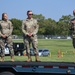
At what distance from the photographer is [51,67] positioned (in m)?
8.15

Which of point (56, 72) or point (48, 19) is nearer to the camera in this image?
point (56, 72)

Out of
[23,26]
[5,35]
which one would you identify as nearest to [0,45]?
[5,35]

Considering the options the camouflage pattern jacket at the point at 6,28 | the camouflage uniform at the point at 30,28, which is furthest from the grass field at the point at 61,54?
the camouflage pattern jacket at the point at 6,28

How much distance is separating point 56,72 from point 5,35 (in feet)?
8.75

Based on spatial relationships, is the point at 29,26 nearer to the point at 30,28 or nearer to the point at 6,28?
the point at 30,28

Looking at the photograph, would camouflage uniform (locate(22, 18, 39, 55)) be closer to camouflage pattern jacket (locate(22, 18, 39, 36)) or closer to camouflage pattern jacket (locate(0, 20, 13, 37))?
camouflage pattern jacket (locate(22, 18, 39, 36))

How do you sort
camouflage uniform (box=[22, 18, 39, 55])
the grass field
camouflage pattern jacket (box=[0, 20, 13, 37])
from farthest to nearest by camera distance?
the grass field
camouflage pattern jacket (box=[0, 20, 13, 37])
camouflage uniform (box=[22, 18, 39, 55])

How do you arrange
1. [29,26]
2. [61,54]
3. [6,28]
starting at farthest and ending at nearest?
1. [61,54]
2. [6,28]
3. [29,26]

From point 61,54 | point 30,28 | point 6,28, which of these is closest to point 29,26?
point 30,28

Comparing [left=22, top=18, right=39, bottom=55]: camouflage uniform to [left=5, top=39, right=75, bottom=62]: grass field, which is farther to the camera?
[left=5, top=39, right=75, bottom=62]: grass field

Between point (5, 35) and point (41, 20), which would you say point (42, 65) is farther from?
point (41, 20)

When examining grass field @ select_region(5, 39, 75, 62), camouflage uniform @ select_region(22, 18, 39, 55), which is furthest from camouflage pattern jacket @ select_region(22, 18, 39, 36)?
grass field @ select_region(5, 39, 75, 62)

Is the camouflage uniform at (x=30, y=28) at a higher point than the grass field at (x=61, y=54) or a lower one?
higher

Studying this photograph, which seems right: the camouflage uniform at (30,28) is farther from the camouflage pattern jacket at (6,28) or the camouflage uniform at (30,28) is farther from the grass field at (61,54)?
the grass field at (61,54)
